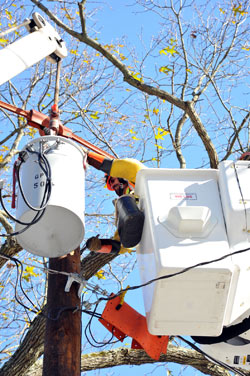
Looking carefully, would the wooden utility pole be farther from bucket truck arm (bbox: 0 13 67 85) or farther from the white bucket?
bucket truck arm (bbox: 0 13 67 85)

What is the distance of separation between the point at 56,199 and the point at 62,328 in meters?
0.89

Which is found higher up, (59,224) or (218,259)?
(59,224)

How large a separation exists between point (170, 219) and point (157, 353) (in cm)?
111

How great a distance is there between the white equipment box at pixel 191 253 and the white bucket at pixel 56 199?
17.3 inches

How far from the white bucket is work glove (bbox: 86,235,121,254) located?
0.71 ft

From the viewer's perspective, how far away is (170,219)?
3.19 metres

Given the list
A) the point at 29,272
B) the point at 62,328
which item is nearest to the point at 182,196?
the point at 62,328

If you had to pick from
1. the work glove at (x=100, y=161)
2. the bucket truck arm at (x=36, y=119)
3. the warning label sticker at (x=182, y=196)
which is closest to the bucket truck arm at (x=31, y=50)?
the bucket truck arm at (x=36, y=119)

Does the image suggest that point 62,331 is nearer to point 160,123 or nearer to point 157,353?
point 157,353

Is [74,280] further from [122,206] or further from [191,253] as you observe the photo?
[191,253]

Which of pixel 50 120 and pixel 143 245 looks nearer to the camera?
pixel 143 245

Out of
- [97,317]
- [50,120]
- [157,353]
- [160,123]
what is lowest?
[157,353]

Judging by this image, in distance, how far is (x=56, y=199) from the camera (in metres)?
3.22

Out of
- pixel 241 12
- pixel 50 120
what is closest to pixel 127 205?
pixel 50 120
